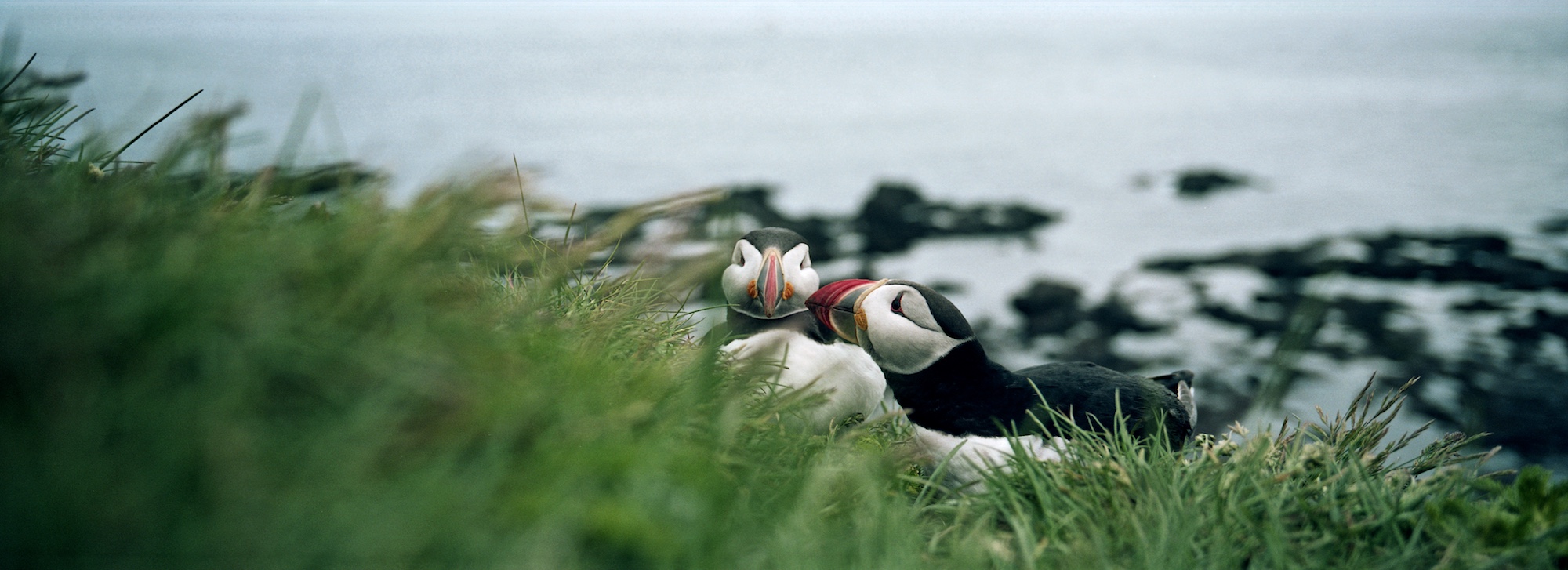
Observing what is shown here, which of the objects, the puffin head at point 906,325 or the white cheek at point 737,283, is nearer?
the puffin head at point 906,325

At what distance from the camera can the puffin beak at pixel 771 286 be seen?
9.93 feet

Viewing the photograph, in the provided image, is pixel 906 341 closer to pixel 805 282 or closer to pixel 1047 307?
pixel 805 282

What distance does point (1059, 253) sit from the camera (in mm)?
13453

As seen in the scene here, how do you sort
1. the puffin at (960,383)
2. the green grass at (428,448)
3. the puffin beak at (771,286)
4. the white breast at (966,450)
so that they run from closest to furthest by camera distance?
the green grass at (428,448), the white breast at (966,450), the puffin at (960,383), the puffin beak at (771,286)

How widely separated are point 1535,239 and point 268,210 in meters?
16.2

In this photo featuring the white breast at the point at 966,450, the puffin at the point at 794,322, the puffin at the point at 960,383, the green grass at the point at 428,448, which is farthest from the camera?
the puffin at the point at 794,322

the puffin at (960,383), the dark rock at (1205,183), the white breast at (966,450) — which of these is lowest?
the dark rock at (1205,183)

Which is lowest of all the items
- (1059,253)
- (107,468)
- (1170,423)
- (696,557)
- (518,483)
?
(1059,253)

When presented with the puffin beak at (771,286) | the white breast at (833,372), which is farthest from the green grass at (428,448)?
the puffin beak at (771,286)

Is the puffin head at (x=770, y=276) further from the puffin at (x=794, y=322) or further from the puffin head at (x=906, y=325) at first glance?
the puffin head at (x=906, y=325)

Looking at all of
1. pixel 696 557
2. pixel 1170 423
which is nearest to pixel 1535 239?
pixel 1170 423

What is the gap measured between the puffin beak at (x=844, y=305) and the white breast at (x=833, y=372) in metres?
0.12

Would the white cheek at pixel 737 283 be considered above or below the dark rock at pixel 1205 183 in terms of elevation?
above

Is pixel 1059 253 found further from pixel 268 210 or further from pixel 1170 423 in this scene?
pixel 268 210
